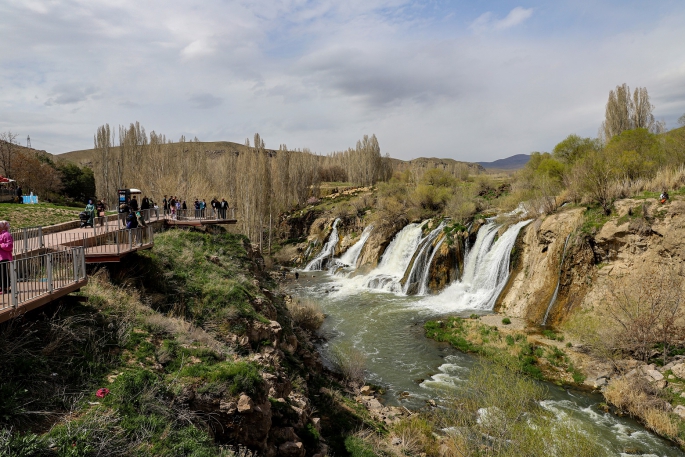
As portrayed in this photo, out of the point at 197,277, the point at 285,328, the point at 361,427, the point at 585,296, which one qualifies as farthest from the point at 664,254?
the point at 197,277

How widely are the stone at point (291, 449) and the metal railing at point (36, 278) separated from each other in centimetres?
549

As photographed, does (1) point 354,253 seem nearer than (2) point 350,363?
No

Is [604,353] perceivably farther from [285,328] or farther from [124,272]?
[124,272]

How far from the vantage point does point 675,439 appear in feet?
34.6

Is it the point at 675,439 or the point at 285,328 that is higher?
the point at 285,328

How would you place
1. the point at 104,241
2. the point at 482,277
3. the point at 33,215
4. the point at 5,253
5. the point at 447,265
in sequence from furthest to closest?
the point at 447,265, the point at 482,277, the point at 33,215, the point at 104,241, the point at 5,253

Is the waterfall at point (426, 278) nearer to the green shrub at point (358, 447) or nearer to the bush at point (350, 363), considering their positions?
the bush at point (350, 363)

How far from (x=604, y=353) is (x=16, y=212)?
29759mm

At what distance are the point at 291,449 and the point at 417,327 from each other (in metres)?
13.0

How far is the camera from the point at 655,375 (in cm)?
1262

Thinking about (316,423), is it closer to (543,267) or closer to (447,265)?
(543,267)

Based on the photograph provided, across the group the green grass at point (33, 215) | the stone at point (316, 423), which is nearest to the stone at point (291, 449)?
the stone at point (316, 423)

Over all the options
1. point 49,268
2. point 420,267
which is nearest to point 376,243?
point 420,267

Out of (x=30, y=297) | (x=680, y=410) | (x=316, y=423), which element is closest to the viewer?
(x=30, y=297)
